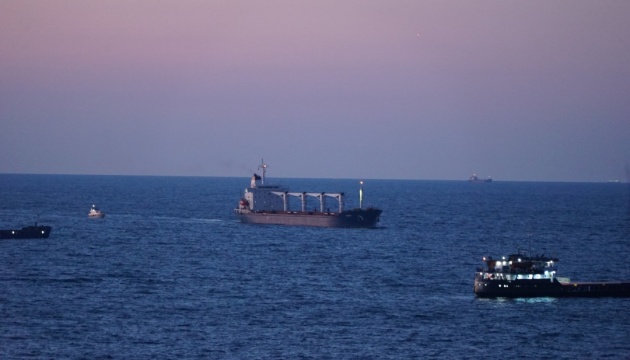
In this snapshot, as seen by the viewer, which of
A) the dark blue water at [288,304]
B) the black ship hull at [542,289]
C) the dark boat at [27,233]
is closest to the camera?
the dark blue water at [288,304]

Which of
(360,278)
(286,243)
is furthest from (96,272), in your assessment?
(286,243)

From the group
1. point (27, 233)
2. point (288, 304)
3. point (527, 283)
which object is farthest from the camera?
point (27, 233)

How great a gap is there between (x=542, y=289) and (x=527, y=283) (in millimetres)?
1650

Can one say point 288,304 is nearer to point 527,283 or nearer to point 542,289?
point 527,283

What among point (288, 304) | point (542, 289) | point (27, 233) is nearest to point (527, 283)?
point (542, 289)

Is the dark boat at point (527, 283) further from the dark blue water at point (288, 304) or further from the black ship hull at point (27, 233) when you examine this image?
the black ship hull at point (27, 233)

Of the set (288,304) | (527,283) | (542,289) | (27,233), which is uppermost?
(27,233)

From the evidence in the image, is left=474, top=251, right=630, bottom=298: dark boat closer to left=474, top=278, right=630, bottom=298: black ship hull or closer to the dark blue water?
left=474, top=278, right=630, bottom=298: black ship hull

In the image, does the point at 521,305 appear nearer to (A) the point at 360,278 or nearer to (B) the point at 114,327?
(A) the point at 360,278

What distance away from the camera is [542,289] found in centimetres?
10006

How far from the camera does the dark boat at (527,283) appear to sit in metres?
99.3

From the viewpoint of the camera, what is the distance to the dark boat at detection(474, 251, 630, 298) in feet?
326

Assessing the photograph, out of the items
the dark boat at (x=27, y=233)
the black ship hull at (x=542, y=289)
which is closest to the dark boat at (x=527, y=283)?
the black ship hull at (x=542, y=289)

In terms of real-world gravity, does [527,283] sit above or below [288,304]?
above
